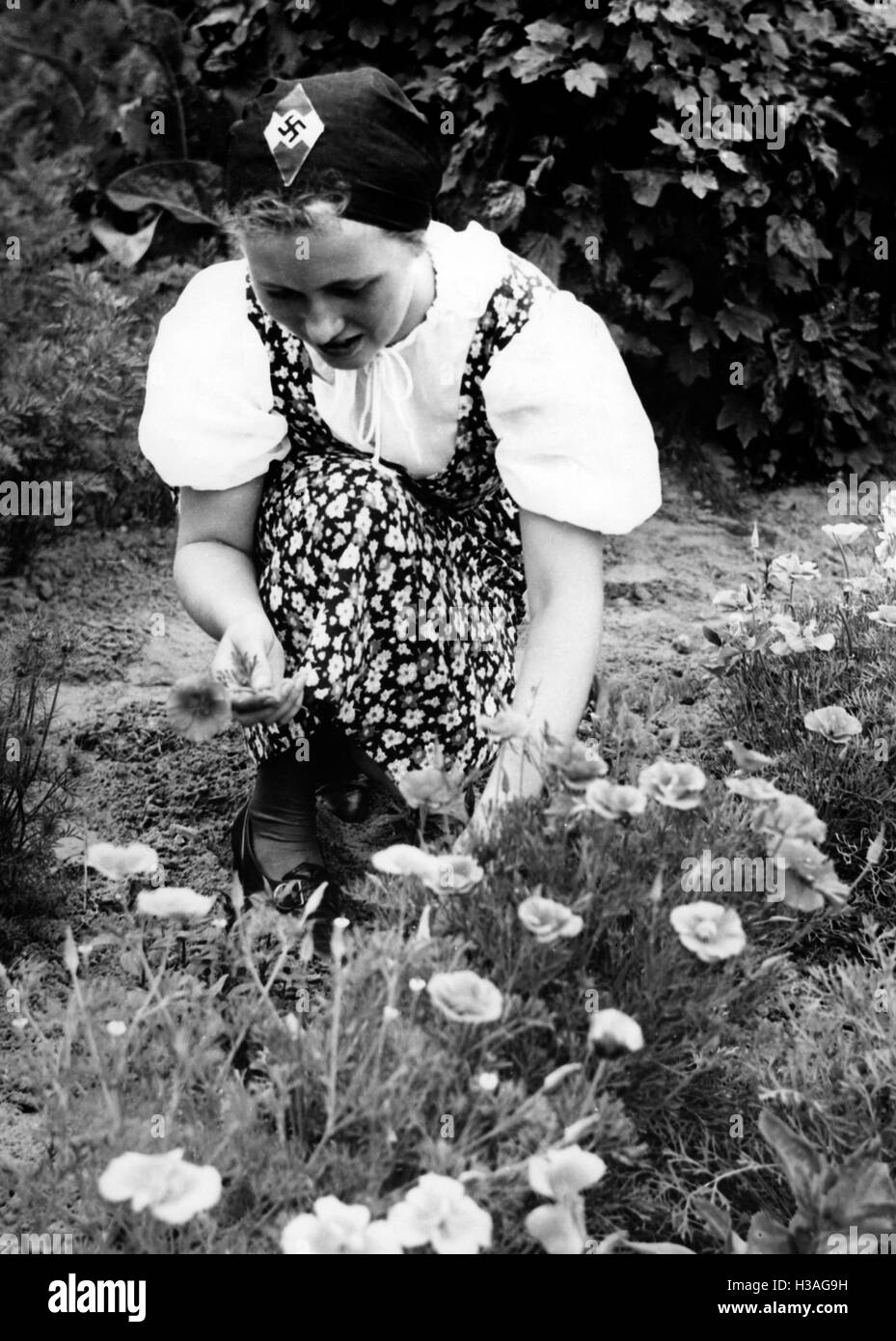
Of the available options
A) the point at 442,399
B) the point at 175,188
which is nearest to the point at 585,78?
the point at 175,188

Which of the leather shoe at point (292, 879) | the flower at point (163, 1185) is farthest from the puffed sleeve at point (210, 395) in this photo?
the flower at point (163, 1185)

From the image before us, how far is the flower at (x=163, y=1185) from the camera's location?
131 centimetres

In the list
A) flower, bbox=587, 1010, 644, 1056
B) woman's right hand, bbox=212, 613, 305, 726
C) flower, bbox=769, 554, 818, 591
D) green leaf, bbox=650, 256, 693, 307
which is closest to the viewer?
flower, bbox=587, 1010, 644, 1056

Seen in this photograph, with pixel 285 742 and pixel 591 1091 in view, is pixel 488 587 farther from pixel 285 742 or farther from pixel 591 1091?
pixel 591 1091

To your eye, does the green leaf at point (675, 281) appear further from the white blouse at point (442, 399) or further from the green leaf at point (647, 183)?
the white blouse at point (442, 399)

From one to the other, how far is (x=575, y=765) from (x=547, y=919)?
0.69 feet

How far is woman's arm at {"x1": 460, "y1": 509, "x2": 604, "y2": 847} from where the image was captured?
2.06 meters

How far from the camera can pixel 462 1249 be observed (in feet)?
4.32

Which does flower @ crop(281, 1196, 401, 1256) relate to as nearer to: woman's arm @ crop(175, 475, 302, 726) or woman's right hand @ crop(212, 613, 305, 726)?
woman's right hand @ crop(212, 613, 305, 726)

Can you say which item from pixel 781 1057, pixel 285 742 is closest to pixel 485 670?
pixel 285 742

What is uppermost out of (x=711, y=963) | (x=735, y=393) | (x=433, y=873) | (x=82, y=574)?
(x=433, y=873)

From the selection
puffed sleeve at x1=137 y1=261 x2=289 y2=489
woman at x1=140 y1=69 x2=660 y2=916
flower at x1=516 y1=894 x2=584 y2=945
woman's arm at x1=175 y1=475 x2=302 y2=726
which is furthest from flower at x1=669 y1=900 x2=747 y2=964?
puffed sleeve at x1=137 y1=261 x2=289 y2=489

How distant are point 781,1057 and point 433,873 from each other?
24.2 inches

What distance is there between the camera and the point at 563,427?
2.26m
